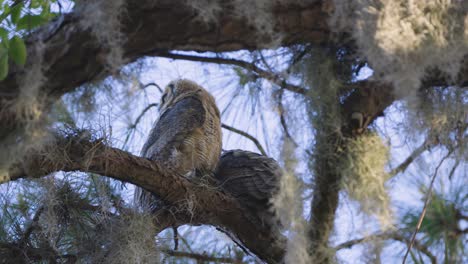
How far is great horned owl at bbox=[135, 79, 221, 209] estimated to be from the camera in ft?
13.2

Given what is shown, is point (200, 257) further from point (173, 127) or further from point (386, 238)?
point (386, 238)

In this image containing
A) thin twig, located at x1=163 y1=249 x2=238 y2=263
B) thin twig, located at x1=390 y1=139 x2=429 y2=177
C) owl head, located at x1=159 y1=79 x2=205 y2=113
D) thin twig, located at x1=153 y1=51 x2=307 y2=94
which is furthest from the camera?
owl head, located at x1=159 y1=79 x2=205 y2=113

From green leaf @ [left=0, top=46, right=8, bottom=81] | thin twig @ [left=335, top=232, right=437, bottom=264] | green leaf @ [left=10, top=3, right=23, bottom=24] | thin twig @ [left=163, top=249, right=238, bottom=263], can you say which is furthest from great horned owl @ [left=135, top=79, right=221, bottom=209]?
green leaf @ [left=0, top=46, right=8, bottom=81]

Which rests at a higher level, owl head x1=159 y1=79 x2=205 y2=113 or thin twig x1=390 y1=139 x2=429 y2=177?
owl head x1=159 y1=79 x2=205 y2=113

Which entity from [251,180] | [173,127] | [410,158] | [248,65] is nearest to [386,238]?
[410,158]

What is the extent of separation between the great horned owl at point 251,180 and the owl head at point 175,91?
941 mm

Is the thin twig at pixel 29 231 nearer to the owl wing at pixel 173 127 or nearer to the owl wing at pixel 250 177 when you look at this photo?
the owl wing at pixel 250 177

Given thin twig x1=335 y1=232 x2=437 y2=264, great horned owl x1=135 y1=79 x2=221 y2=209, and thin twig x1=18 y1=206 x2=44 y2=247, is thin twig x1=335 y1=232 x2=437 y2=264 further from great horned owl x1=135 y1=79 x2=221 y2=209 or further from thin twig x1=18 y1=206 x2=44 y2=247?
thin twig x1=18 y1=206 x2=44 y2=247

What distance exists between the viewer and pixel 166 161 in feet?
13.2

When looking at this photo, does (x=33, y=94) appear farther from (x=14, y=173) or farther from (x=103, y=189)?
(x=103, y=189)

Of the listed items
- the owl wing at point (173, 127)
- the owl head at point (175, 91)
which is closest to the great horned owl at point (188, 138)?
the owl wing at point (173, 127)

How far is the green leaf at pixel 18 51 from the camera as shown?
201 cm

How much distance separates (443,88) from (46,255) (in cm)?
175

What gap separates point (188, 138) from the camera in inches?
162
